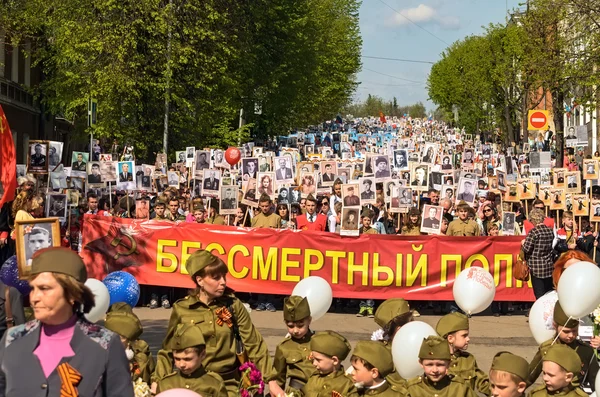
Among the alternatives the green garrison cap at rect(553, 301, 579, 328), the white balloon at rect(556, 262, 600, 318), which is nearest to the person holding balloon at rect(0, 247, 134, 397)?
the green garrison cap at rect(553, 301, 579, 328)

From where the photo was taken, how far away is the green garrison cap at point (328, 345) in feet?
23.6

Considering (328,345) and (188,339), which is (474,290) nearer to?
(328,345)

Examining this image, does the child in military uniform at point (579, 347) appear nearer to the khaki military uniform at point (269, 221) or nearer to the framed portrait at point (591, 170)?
the khaki military uniform at point (269, 221)

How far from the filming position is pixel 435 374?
275 inches

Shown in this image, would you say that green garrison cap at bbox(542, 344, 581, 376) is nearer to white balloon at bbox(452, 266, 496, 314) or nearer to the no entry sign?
white balloon at bbox(452, 266, 496, 314)

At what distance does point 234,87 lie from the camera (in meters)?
38.4

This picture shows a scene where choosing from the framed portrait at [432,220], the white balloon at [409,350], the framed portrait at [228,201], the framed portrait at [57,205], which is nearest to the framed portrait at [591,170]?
the framed portrait at [432,220]

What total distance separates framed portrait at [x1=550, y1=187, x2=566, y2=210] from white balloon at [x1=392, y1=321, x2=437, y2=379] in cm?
1426

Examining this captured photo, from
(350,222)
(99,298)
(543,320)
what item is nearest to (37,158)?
(350,222)

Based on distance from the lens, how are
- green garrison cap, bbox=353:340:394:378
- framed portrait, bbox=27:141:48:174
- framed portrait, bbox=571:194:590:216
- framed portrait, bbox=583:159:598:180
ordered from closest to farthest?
green garrison cap, bbox=353:340:394:378 < framed portrait, bbox=27:141:48:174 < framed portrait, bbox=571:194:590:216 < framed portrait, bbox=583:159:598:180

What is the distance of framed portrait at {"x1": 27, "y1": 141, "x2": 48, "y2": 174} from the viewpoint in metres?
18.9

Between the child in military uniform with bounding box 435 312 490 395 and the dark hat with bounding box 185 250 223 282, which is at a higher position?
the dark hat with bounding box 185 250 223 282

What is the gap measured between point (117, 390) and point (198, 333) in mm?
2060

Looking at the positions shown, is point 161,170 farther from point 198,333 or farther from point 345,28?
point 345,28
